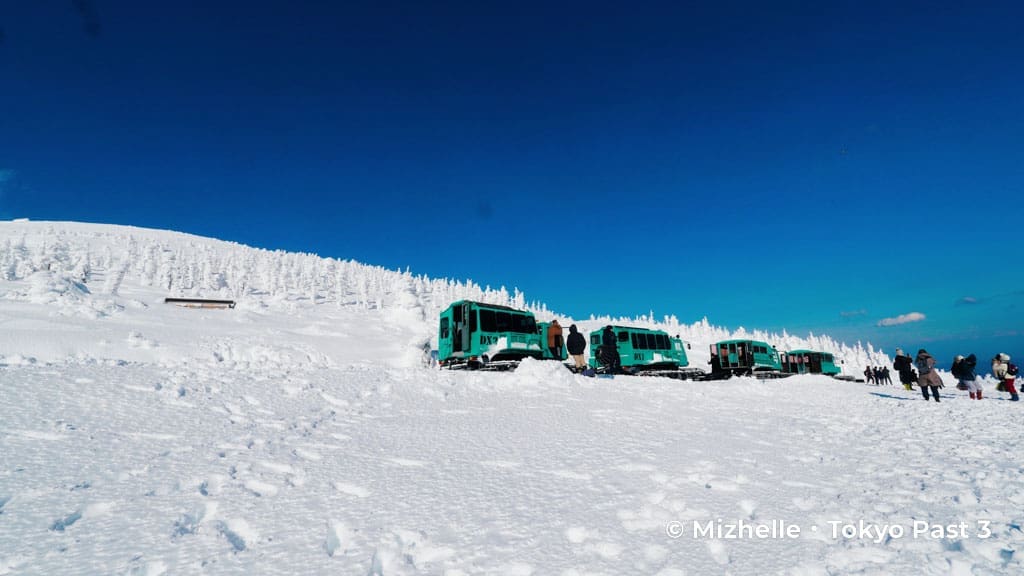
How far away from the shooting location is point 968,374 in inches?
633

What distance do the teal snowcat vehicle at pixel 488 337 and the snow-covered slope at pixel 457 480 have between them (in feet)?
25.2

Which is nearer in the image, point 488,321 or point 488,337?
point 488,337

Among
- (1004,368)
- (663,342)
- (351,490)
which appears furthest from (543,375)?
(1004,368)

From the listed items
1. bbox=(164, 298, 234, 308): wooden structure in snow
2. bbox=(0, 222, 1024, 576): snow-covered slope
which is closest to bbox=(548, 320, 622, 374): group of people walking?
bbox=(0, 222, 1024, 576): snow-covered slope

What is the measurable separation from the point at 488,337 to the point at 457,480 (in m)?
13.6

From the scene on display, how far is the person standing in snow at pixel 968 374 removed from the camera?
15.7m

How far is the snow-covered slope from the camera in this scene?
2992 mm

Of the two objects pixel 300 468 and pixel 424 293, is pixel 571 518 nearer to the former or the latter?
pixel 300 468

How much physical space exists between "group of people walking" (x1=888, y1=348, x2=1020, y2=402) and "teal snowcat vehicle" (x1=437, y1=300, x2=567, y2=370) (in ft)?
43.4

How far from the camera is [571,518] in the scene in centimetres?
362

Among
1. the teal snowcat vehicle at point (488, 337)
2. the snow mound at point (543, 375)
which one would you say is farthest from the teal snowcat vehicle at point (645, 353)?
the snow mound at point (543, 375)

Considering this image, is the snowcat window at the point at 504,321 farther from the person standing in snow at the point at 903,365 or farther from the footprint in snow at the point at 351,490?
the person standing in snow at the point at 903,365

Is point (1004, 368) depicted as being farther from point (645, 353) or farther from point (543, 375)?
point (543, 375)

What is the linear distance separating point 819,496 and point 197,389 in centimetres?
809
